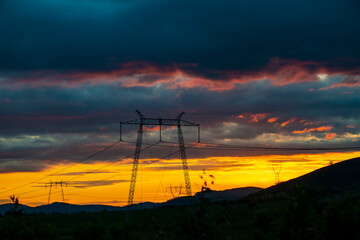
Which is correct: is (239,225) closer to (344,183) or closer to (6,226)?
(6,226)

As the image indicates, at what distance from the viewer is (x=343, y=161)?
16412 cm

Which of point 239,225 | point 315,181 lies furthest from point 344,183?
point 239,225

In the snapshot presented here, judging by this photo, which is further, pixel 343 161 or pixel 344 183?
pixel 343 161

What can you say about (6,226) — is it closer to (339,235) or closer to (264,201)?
(339,235)

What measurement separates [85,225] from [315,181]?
118 meters

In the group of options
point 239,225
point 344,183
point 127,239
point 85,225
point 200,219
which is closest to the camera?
point 200,219

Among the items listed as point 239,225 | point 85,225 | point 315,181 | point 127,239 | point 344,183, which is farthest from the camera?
point 315,181

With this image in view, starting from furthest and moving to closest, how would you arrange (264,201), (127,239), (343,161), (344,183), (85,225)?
(343,161) → (344,183) → (264,201) → (127,239) → (85,225)

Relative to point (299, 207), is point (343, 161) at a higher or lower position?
higher

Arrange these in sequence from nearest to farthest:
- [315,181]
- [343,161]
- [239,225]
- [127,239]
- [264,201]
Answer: [127,239] → [239,225] → [264,201] → [315,181] → [343,161]

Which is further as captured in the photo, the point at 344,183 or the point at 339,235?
the point at 344,183

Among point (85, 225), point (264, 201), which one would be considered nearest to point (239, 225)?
point (85, 225)

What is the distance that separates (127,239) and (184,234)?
37.3 ft

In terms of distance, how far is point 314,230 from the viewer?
1720 inches
